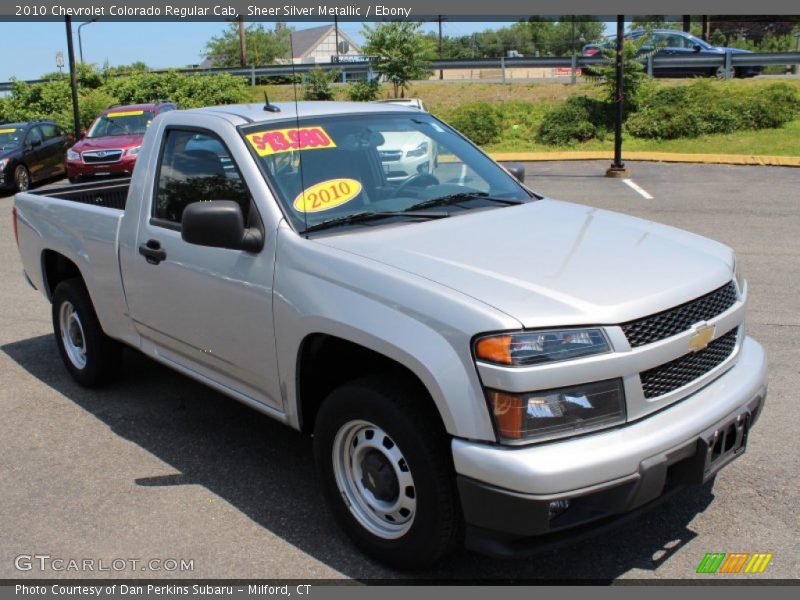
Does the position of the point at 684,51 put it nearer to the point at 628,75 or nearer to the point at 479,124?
the point at 628,75

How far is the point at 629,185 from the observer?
575 inches

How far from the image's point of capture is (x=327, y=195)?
3982mm

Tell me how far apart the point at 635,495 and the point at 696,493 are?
1264 millimetres

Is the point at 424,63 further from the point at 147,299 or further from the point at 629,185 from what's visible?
the point at 147,299

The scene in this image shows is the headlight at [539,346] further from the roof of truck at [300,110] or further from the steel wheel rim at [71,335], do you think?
the steel wheel rim at [71,335]

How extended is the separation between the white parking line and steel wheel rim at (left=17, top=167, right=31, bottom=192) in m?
12.1

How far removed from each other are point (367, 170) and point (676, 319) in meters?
1.74

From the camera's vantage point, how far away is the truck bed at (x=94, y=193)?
6.18m

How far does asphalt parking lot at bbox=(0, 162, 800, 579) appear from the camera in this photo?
11.7ft

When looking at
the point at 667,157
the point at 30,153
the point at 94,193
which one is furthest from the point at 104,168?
the point at 667,157

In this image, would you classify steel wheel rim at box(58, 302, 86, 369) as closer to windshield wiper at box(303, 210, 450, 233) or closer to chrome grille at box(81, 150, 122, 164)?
windshield wiper at box(303, 210, 450, 233)

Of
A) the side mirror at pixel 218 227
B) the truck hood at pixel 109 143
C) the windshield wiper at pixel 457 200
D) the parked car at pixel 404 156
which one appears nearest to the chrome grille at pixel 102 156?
the truck hood at pixel 109 143

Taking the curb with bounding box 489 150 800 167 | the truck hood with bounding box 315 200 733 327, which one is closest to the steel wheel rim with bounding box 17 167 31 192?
the curb with bounding box 489 150 800 167

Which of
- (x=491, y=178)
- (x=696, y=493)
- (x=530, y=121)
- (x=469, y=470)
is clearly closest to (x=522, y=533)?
(x=469, y=470)
